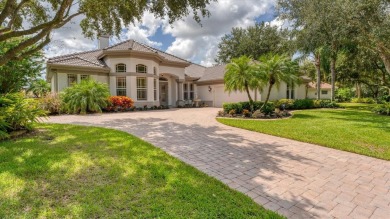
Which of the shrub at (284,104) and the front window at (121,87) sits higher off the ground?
the front window at (121,87)

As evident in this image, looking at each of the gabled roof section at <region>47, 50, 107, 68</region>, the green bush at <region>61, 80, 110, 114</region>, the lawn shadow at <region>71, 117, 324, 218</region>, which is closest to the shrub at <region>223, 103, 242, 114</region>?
the lawn shadow at <region>71, 117, 324, 218</region>

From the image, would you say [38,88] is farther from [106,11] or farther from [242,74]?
[242,74]

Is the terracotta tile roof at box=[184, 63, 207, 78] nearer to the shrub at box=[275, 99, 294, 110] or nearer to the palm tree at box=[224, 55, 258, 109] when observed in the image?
the shrub at box=[275, 99, 294, 110]

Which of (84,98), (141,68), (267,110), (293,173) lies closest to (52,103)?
(84,98)

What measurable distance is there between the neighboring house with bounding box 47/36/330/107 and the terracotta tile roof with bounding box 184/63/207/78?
663mm

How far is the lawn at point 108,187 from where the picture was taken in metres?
2.89

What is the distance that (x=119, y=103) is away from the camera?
51.1 ft

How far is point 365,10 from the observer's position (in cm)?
1172

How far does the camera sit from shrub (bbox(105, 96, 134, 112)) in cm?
1515

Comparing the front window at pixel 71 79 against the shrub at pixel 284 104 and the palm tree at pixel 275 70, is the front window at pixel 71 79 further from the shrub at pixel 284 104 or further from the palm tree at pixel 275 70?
the shrub at pixel 284 104

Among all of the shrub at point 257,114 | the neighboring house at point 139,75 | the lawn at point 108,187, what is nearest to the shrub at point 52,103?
the neighboring house at point 139,75

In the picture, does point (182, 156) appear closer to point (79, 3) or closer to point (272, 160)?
point (272, 160)

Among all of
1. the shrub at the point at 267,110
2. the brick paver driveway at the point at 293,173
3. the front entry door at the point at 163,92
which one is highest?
the front entry door at the point at 163,92

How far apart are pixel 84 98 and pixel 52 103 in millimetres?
2004
